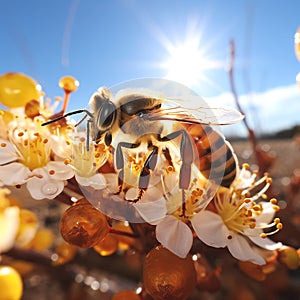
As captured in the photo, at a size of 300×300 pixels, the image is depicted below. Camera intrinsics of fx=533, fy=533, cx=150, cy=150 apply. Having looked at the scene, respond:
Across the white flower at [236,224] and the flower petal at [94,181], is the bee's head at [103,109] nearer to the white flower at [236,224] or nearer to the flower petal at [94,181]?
the flower petal at [94,181]

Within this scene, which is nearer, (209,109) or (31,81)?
(209,109)

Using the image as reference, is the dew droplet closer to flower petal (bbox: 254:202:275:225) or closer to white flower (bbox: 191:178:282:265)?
white flower (bbox: 191:178:282:265)

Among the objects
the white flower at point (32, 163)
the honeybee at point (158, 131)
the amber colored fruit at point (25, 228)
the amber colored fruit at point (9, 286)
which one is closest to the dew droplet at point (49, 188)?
the white flower at point (32, 163)

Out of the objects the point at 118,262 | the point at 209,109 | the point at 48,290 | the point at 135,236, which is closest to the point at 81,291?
the point at 118,262

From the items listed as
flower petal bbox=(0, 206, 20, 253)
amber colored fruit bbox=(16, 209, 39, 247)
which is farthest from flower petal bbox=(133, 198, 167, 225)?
amber colored fruit bbox=(16, 209, 39, 247)

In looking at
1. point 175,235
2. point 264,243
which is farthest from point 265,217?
point 175,235

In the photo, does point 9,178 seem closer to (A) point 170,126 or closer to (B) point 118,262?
(A) point 170,126
